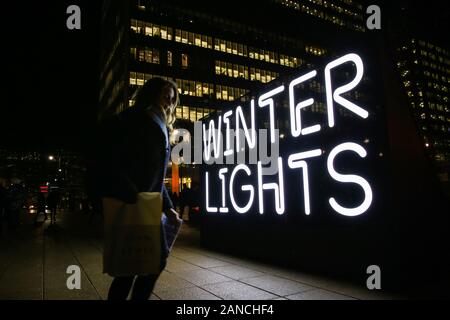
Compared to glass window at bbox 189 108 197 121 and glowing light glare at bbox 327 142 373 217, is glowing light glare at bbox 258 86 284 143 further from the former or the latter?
glass window at bbox 189 108 197 121

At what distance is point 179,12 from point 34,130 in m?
32.1

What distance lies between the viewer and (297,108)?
5.33m

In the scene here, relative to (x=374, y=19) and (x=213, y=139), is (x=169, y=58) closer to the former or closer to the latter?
(x=213, y=139)

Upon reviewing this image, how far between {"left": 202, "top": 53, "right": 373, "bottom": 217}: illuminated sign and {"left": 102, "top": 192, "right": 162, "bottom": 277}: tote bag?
3.18 m

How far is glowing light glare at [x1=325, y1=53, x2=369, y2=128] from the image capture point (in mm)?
4328

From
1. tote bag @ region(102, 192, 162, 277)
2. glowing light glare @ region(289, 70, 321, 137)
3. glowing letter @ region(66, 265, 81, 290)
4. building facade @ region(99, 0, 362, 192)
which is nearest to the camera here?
tote bag @ region(102, 192, 162, 277)

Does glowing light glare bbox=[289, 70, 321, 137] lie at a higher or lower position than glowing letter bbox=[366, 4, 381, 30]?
lower

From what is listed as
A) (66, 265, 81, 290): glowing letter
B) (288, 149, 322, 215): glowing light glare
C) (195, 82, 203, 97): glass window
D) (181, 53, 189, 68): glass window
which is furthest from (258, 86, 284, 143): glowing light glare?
(181, 53, 189, 68): glass window

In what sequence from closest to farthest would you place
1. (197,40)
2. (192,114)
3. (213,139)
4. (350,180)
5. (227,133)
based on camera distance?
(350,180) < (227,133) < (213,139) < (192,114) < (197,40)

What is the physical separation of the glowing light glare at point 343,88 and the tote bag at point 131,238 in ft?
11.2

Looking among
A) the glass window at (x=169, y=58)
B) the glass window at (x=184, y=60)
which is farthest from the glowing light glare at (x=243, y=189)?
the glass window at (x=184, y=60)

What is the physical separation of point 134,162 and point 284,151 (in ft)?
12.8

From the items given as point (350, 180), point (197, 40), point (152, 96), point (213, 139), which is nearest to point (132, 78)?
point (197, 40)
